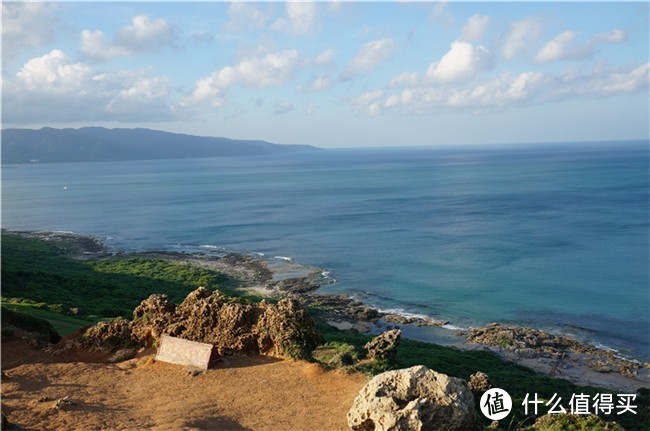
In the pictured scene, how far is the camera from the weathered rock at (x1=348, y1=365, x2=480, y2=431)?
13125mm

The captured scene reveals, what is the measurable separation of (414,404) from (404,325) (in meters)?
31.2

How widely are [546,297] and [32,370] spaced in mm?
42694

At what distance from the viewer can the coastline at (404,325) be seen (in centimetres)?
3478

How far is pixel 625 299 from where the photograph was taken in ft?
156

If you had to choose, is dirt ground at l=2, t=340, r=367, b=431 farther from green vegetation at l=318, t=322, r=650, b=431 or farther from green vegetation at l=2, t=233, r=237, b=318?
green vegetation at l=2, t=233, r=237, b=318

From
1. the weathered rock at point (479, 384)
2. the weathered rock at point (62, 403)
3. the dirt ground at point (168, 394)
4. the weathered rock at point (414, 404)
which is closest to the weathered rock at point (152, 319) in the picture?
the dirt ground at point (168, 394)

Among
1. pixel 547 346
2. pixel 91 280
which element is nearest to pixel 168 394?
pixel 547 346

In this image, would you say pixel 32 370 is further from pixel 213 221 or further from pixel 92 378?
pixel 213 221

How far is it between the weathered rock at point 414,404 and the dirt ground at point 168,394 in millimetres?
2059

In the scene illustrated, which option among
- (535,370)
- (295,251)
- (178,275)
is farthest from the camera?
(295,251)

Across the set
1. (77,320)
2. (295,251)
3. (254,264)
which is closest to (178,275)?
(254,264)

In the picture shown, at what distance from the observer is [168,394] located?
1781cm

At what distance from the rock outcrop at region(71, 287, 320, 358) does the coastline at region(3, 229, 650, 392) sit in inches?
845

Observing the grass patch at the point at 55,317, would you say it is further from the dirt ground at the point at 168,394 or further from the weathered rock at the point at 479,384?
the weathered rock at the point at 479,384
